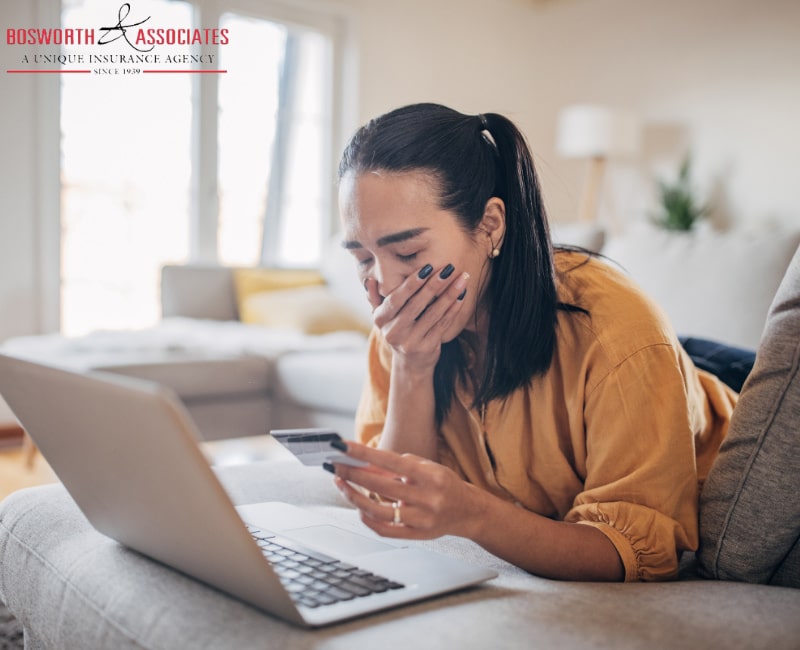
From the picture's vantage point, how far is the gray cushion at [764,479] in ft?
2.97

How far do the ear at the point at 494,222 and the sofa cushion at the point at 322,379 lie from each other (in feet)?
4.99

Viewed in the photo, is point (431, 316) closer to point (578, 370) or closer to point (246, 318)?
point (578, 370)

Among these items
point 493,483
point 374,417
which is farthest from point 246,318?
point 493,483

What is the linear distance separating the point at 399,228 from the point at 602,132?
4226mm

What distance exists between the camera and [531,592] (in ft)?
2.65

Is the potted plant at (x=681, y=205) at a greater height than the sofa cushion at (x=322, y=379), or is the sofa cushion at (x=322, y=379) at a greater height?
the potted plant at (x=681, y=205)

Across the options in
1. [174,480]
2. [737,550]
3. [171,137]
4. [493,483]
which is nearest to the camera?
[174,480]

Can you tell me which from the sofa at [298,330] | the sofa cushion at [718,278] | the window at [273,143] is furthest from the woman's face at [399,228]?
the window at [273,143]

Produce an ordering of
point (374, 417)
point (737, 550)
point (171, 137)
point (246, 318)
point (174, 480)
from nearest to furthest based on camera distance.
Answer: point (174, 480) → point (737, 550) → point (374, 417) → point (246, 318) → point (171, 137)

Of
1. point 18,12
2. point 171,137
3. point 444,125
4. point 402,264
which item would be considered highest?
point 18,12

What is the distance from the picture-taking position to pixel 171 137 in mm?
4375

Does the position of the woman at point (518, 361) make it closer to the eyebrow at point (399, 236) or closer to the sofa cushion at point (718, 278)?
the eyebrow at point (399, 236)

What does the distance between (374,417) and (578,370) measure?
43 centimetres

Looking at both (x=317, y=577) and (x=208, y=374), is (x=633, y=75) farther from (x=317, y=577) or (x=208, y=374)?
(x=317, y=577)
